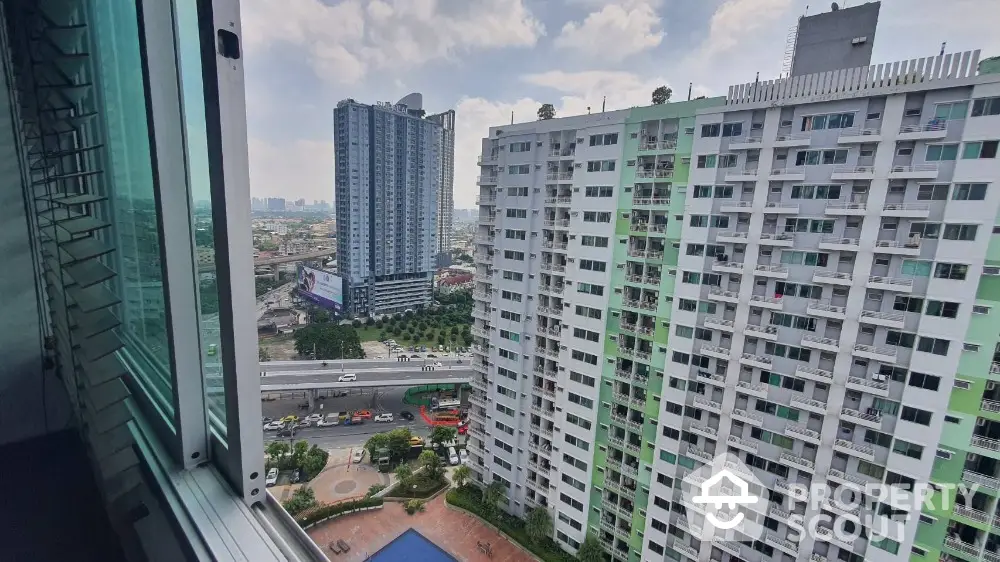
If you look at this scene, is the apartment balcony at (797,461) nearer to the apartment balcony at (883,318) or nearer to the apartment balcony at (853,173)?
the apartment balcony at (883,318)

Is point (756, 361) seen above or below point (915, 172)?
below

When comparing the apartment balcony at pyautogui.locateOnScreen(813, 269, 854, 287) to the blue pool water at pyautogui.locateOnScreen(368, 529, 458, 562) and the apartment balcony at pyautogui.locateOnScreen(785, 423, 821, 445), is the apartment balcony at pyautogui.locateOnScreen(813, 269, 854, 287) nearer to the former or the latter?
the apartment balcony at pyautogui.locateOnScreen(785, 423, 821, 445)

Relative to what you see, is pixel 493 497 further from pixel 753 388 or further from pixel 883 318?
pixel 883 318

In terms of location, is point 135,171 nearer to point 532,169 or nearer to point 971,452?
point 532,169

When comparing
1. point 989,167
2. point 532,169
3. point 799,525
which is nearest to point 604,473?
point 799,525

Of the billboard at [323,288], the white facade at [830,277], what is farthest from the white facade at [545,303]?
the billboard at [323,288]

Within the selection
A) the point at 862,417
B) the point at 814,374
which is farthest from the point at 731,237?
the point at 862,417

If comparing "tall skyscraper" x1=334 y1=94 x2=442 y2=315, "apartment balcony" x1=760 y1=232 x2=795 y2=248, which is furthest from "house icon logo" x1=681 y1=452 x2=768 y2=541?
"tall skyscraper" x1=334 y1=94 x2=442 y2=315
